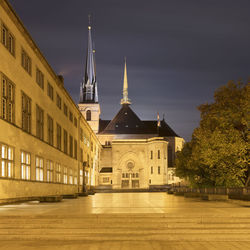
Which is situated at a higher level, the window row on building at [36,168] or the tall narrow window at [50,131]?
the tall narrow window at [50,131]

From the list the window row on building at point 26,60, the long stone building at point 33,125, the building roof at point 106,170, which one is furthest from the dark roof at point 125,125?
the window row on building at point 26,60

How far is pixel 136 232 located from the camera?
43.4ft

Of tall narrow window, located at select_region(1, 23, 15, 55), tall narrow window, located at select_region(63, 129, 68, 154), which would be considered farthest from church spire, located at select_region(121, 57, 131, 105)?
tall narrow window, located at select_region(1, 23, 15, 55)

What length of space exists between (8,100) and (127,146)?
3424 inches

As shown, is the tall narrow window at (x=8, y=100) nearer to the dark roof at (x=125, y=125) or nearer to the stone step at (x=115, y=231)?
the stone step at (x=115, y=231)

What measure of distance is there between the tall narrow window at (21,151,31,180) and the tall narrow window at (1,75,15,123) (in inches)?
129

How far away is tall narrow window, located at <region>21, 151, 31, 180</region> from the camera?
88.2 feet

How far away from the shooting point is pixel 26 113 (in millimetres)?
28391

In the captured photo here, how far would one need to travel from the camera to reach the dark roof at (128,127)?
123m

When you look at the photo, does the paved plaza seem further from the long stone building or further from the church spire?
the church spire

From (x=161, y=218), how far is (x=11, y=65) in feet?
49.1

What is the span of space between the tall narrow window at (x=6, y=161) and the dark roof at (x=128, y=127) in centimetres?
9849

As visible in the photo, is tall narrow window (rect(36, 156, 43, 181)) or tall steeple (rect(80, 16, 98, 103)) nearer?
tall narrow window (rect(36, 156, 43, 181))

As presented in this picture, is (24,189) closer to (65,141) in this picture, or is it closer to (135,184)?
(65,141)
